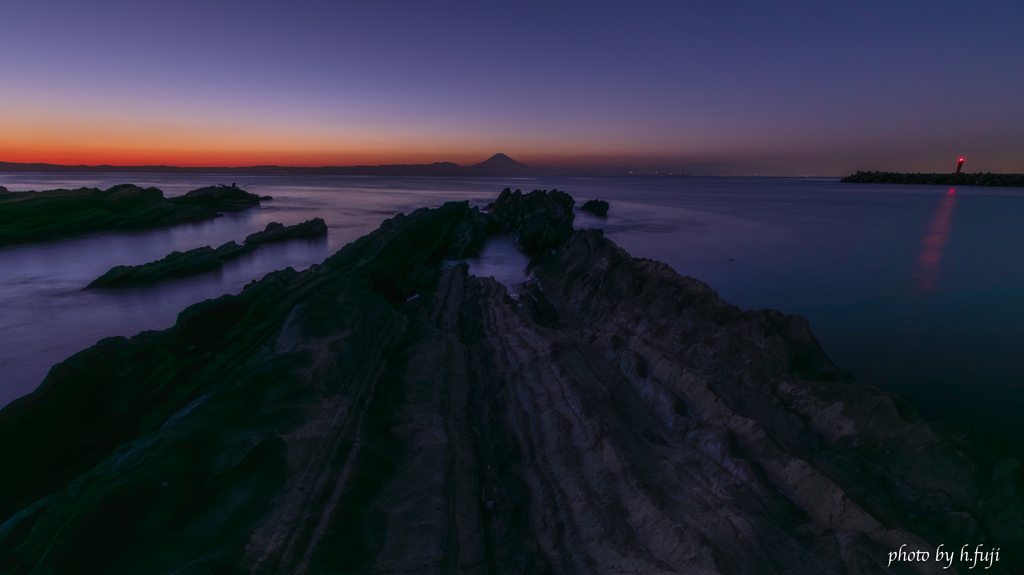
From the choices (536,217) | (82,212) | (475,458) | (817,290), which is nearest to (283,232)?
(82,212)

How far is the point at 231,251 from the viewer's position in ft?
49.8

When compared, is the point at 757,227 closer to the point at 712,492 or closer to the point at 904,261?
the point at 904,261

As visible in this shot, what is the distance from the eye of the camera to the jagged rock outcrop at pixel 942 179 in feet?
247

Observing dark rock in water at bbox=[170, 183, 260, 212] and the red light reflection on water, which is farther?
dark rock in water at bbox=[170, 183, 260, 212]

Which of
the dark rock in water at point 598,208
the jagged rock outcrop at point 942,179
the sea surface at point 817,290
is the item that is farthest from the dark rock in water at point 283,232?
the jagged rock outcrop at point 942,179

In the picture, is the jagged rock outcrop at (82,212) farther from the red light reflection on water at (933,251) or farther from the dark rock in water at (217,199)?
the red light reflection on water at (933,251)

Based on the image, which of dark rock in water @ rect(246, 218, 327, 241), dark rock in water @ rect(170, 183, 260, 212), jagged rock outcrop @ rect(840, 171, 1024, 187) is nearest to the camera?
dark rock in water @ rect(246, 218, 327, 241)

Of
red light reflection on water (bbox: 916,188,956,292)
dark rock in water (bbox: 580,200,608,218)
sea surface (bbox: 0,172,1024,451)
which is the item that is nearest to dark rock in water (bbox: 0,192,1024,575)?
sea surface (bbox: 0,172,1024,451)

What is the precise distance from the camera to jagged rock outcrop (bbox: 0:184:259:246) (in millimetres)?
18031

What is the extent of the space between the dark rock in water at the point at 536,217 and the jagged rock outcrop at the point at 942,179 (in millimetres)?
102084

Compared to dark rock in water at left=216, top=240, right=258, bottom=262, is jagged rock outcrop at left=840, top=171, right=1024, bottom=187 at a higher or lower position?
higher

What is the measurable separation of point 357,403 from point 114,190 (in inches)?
1259

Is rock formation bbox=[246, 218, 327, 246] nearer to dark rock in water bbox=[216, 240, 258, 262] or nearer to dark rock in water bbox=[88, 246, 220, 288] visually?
dark rock in water bbox=[216, 240, 258, 262]

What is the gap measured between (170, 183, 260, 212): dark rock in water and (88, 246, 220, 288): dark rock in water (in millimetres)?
20048
